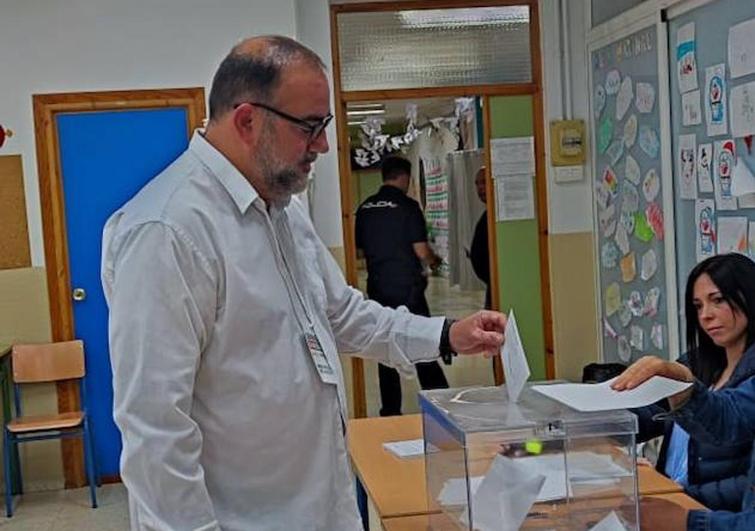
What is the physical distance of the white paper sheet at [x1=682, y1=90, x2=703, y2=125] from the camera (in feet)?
13.0

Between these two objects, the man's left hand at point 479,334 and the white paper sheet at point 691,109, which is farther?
the white paper sheet at point 691,109

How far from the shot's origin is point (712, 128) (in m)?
3.83

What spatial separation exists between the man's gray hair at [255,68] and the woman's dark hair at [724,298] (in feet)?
4.59

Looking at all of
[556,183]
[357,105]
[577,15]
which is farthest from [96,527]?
[577,15]

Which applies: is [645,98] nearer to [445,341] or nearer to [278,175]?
[445,341]

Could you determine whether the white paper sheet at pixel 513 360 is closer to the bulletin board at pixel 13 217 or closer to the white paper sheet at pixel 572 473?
the white paper sheet at pixel 572 473

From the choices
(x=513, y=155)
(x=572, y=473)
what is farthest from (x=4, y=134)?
(x=572, y=473)

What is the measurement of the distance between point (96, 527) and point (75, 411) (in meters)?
0.88

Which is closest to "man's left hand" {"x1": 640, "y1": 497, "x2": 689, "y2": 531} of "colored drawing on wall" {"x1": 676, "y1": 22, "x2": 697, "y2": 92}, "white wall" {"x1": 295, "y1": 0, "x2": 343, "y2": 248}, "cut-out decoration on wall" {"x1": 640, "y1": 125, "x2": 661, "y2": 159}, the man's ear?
the man's ear

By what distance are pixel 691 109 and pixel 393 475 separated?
95.0 inches

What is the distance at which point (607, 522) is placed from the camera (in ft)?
5.83

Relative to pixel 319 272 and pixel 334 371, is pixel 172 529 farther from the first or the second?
pixel 319 272

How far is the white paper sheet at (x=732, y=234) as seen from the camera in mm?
3613

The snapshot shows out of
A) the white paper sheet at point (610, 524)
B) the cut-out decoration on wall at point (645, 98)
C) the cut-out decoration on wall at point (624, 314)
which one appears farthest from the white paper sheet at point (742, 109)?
the white paper sheet at point (610, 524)
